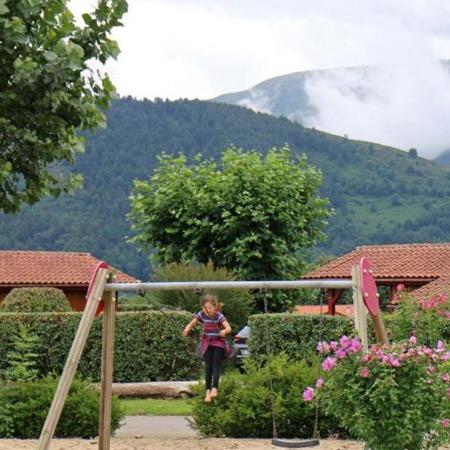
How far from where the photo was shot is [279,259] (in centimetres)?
3897

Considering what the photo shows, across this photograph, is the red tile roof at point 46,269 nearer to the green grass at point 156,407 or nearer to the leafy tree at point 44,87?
the green grass at point 156,407

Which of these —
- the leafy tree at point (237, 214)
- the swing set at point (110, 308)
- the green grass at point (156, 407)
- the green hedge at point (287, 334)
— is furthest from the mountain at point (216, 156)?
the swing set at point (110, 308)

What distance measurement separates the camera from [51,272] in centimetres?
5131

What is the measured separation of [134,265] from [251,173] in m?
54.3

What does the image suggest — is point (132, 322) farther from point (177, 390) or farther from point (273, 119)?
point (273, 119)

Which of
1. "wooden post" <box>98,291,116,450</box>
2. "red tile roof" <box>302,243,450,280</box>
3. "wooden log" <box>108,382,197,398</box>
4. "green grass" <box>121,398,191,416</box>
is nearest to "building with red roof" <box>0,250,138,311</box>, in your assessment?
"red tile roof" <box>302,243,450,280</box>

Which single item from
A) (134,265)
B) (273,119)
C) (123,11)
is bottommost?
(134,265)

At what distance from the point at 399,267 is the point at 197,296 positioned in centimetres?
1867

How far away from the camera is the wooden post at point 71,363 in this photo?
37.4 ft

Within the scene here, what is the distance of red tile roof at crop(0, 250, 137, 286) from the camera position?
163ft

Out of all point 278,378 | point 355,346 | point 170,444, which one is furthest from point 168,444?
point 355,346

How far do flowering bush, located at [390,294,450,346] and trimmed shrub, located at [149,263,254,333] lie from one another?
12.4 metres

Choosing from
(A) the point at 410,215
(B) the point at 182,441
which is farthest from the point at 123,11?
(A) the point at 410,215

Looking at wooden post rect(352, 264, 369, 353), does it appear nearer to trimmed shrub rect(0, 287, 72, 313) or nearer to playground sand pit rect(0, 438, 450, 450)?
playground sand pit rect(0, 438, 450, 450)
